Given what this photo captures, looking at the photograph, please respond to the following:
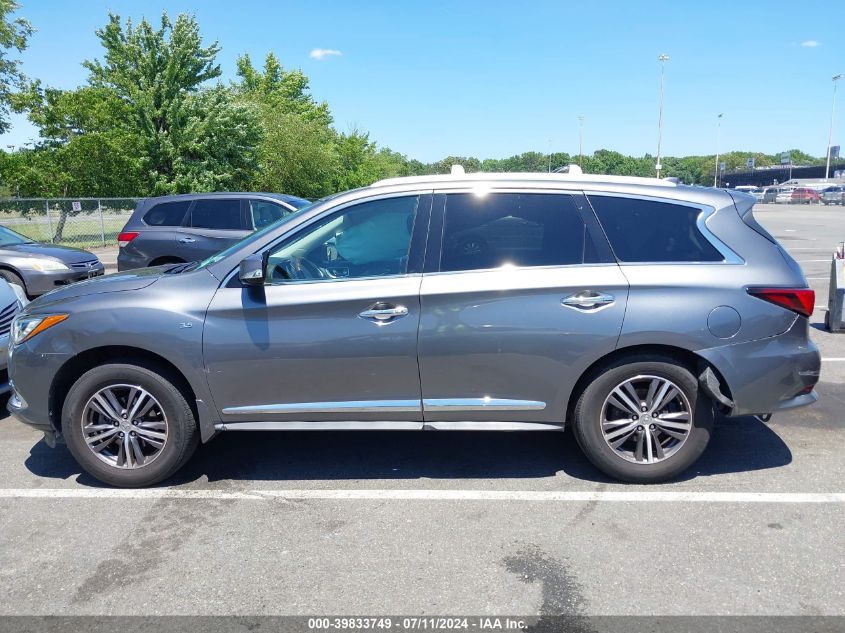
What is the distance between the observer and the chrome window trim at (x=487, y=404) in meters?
4.07

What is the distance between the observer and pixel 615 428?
13.5 ft

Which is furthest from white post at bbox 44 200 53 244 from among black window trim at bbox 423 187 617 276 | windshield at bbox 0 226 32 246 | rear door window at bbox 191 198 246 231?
black window trim at bbox 423 187 617 276

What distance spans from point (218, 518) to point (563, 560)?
1.93 meters

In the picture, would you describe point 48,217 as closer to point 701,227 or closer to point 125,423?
point 125,423

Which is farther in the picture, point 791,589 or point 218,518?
point 218,518

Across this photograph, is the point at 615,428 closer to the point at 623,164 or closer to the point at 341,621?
the point at 341,621

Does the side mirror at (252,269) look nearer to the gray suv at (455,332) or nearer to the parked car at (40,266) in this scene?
the gray suv at (455,332)

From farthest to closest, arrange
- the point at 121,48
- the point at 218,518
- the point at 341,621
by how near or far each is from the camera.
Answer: the point at 121,48 → the point at 218,518 → the point at 341,621

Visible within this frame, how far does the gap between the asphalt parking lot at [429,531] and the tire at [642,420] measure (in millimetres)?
142

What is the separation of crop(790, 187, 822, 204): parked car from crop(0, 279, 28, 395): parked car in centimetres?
6889

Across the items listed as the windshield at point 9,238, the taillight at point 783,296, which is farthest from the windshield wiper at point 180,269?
the windshield at point 9,238

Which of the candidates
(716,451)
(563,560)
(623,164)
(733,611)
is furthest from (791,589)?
(623,164)

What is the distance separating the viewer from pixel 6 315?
601 centimetres

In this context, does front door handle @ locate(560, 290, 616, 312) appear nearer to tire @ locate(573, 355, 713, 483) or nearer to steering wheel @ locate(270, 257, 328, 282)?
tire @ locate(573, 355, 713, 483)
